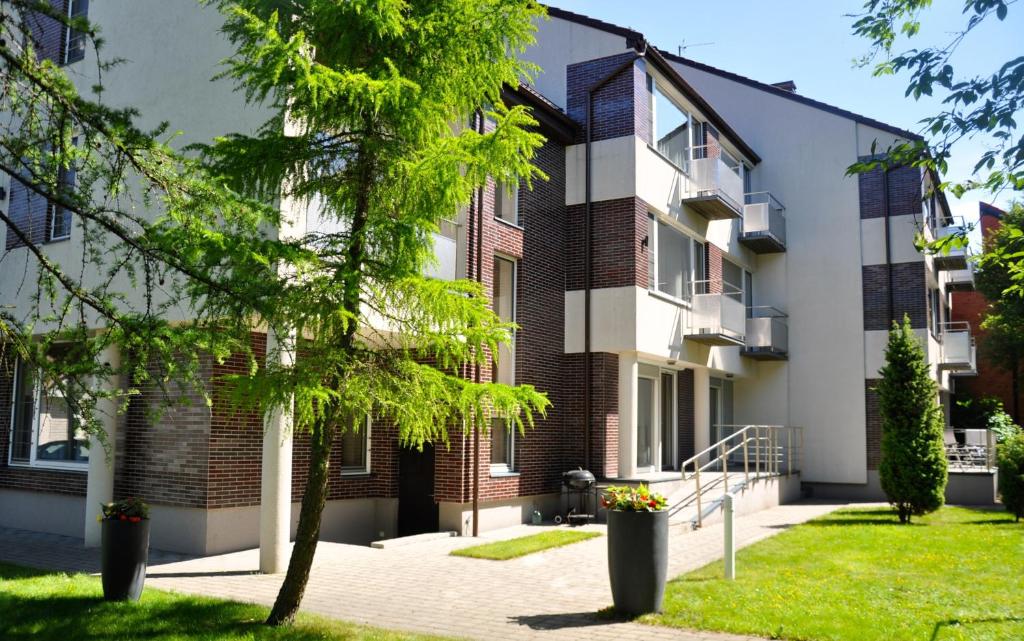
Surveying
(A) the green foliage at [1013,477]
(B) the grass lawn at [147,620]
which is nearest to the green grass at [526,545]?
(B) the grass lawn at [147,620]

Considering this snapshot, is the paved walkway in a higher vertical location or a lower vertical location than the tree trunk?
lower

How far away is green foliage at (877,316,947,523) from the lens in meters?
16.5

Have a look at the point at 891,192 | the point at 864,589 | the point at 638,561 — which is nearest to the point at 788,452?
the point at 891,192

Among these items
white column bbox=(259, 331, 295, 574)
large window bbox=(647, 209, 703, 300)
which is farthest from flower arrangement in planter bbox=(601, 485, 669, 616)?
large window bbox=(647, 209, 703, 300)

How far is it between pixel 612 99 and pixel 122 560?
13.2 m

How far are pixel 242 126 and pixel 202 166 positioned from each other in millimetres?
4769

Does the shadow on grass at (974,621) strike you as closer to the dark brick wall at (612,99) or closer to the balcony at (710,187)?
the dark brick wall at (612,99)

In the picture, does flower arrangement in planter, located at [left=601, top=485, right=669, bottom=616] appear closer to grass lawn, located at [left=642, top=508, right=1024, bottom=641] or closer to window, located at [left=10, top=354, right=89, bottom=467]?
grass lawn, located at [left=642, top=508, right=1024, bottom=641]

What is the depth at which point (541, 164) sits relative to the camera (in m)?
17.6

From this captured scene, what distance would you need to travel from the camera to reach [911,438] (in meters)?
16.5

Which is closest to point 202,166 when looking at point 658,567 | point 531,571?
point 658,567

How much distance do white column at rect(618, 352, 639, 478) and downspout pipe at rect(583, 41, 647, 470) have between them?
624 mm

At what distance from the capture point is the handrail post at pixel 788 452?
21316mm

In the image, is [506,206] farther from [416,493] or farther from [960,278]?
[960,278]
